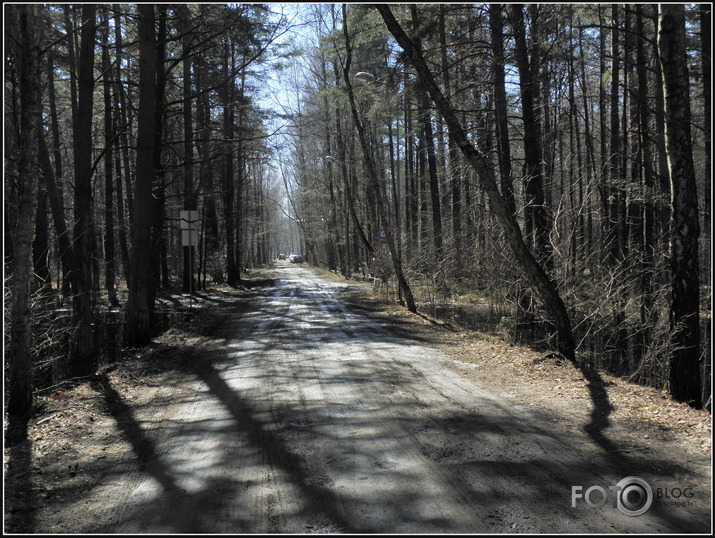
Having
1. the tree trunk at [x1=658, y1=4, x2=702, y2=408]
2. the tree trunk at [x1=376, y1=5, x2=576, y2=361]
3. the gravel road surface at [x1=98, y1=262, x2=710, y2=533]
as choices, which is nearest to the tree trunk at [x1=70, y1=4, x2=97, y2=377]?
the gravel road surface at [x1=98, y1=262, x2=710, y2=533]

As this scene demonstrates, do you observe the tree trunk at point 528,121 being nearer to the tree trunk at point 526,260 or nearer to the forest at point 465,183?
the forest at point 465,183

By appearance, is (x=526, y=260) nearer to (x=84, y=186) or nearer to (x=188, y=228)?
(x=84, y=186)

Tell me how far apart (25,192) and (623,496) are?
640cm

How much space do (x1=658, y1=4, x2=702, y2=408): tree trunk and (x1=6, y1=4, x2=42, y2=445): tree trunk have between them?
7974 mm

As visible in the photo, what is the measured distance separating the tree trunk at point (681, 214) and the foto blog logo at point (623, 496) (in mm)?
3800

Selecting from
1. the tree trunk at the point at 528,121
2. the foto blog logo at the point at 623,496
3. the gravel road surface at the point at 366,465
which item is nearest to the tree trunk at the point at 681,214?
the gravel road surface at the point at 366,465

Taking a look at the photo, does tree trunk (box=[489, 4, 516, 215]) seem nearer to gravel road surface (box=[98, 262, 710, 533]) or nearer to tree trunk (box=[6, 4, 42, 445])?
gravel road surface (box=[98, 262, 710, 533])

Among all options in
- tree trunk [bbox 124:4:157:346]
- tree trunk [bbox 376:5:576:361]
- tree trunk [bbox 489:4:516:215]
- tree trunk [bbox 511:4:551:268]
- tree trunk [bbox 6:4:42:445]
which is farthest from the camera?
tree trunk [bbox 489:4:516:215]

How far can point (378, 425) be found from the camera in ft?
17.0

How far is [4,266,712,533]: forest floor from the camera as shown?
3.42 meters

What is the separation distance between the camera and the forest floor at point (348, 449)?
342 cm

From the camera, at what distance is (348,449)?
4.57 metres

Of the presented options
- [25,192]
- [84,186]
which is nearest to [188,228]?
[84,186]

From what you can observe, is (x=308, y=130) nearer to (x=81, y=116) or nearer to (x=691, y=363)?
(x=81, y=116)
